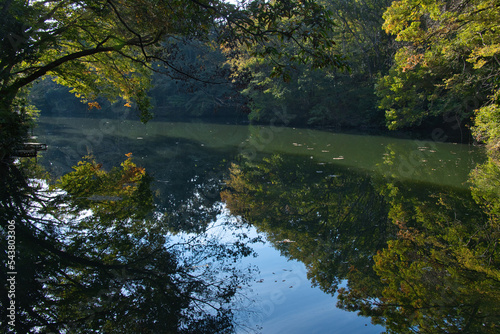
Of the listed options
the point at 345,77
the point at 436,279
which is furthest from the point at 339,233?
the point at 345,77

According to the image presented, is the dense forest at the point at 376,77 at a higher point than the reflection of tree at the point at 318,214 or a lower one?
higher

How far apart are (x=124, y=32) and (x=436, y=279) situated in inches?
394

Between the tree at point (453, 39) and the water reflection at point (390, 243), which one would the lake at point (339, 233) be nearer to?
the water reflection at point (390, 243)

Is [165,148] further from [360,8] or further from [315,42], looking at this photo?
[360,8]

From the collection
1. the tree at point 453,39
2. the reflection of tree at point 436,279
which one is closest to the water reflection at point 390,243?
the reflection of tree at point 436,279

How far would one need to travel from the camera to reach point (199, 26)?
6840mm

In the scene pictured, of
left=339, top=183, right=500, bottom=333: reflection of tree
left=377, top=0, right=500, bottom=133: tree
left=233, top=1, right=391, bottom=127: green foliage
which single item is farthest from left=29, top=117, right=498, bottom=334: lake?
left=233, top=1, right=391, bottom=127: green foliage

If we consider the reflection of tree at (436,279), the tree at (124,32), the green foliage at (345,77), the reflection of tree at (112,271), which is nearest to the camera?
the reflection of tree at (112,271)

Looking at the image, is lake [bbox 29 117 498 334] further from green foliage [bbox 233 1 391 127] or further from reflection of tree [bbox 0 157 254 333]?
green foliage [bbox 233 1 391 127]

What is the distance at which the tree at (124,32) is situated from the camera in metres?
5.47

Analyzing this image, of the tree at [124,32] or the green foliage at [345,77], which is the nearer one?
the tree at [124,32]

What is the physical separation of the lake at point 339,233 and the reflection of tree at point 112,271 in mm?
285

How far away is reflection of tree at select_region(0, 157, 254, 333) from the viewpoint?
10.7 ft

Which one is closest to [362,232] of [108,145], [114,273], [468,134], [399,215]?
[399,215]
